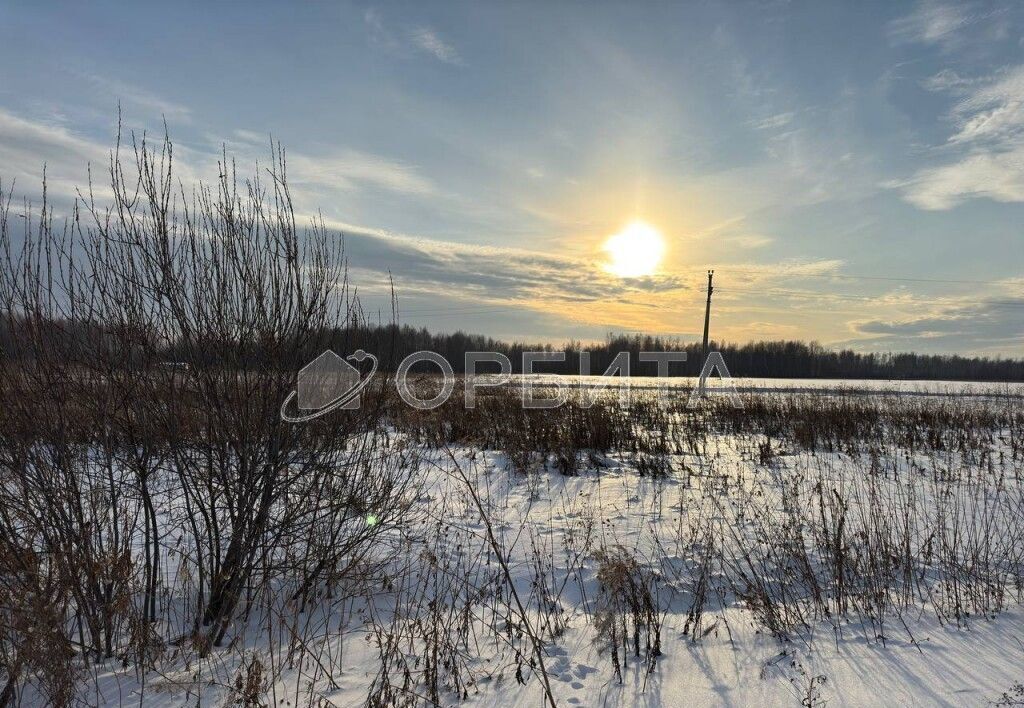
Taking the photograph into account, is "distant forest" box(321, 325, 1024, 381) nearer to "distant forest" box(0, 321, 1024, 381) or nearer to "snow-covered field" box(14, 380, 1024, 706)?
"distant forest" box(0, 321, 1024, 381)

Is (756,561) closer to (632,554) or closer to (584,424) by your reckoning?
(632,554)

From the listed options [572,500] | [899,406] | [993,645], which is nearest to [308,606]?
[572,500]

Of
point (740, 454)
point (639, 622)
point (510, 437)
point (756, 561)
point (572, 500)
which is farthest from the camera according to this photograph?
point (510, 437)

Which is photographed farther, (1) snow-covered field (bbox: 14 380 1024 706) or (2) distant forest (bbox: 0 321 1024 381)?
(2) distant forest (bbox: 0 321 1024 381)

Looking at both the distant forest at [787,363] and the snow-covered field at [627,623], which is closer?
the snow-covered field at [627,623]

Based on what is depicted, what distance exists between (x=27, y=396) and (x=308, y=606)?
2.15 m

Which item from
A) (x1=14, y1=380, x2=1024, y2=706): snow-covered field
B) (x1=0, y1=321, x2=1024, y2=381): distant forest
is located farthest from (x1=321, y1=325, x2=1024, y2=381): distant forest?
(x1=14, y1=380, x2=1024, y2=706): snow-covered field

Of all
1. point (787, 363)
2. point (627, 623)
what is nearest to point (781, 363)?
point (787, 363)

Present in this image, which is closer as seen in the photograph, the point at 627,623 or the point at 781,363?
the point at 627,623

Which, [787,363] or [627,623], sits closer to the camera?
[627,623]

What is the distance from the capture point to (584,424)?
1044 centimetres

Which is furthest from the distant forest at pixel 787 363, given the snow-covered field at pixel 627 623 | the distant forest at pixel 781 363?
the snow-covered field at pixel 627 623

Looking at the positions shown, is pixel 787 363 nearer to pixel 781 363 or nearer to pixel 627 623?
pixel 781 363

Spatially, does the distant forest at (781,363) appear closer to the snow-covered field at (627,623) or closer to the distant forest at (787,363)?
the distant forest at (787,363)
